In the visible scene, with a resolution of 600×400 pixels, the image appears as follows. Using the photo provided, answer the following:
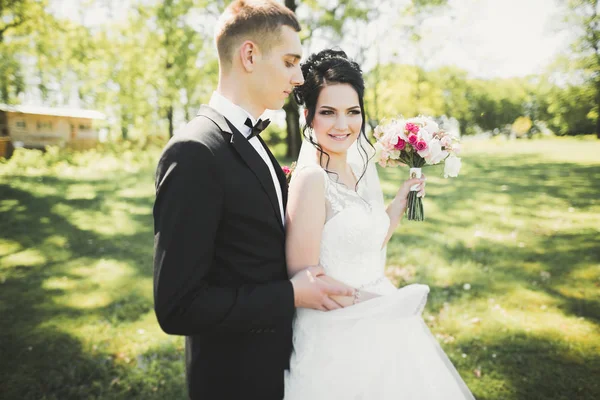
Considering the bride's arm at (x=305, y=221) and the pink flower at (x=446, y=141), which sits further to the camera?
the pink flower at (x=446, y=141)

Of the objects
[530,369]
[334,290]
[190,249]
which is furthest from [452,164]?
[530,369]

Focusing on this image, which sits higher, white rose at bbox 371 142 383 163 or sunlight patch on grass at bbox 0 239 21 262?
white rose at bbox 371 142 383 163

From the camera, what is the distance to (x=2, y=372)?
4.41 metres

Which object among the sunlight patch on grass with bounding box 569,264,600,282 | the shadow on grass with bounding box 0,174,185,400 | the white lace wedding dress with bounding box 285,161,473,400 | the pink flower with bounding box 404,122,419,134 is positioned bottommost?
the shadow on grass with bounding box 0,174,185,400

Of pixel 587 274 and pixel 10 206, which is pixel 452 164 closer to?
pixel 587 274

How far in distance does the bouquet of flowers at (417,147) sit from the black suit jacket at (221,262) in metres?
1.60

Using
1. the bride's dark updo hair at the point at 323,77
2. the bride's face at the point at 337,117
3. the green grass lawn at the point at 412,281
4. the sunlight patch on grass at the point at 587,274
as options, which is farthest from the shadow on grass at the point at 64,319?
the sunlight patch on grass at the point at 587,274

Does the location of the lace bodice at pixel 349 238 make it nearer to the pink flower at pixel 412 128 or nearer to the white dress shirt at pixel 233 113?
the white dress shirt at pixel 233 113

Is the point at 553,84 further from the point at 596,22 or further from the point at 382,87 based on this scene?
the point at 382,87

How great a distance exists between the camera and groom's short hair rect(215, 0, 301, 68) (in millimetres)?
2025

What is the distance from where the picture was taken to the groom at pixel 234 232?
1.59 metres

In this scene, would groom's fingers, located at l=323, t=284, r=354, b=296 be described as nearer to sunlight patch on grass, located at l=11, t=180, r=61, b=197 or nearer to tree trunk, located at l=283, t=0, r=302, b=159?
sunlight patch on grass, located at l=11, t=180, r=61, b=197

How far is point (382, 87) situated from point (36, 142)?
39548mm

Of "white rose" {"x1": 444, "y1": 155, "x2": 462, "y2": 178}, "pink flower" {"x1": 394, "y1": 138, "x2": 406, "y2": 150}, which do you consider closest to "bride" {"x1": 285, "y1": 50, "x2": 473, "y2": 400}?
"pink flower" {"x1": 394, "y1": 138, "x2": 406, "y2": 150}
